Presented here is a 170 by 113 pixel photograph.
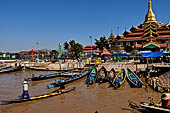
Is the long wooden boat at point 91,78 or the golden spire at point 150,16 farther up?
the golden spire at point 150,16

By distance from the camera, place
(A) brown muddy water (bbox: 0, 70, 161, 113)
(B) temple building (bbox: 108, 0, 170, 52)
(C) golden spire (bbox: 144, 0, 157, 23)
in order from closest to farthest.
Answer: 1. (A) brown muddy water (bbox: 0, 70, 161, 113)
2. (B) temple building (bbox: 108, 0, 170, 52)
3. (C) golden spire (bbox: 144, 0, 157, 23)

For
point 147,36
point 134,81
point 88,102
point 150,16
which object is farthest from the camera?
point 150,16

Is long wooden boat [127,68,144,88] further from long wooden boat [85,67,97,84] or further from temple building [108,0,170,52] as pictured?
temple building [108,0,170,52]

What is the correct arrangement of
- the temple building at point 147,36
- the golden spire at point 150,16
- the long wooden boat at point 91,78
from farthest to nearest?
1. the golden spire at point 150,16
2. the temple building at point 147,36
3. the long wooden boat at point 91,78

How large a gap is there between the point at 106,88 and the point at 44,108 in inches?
312

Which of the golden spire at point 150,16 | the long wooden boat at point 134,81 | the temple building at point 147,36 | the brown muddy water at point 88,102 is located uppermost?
the golden spire at point 150,16

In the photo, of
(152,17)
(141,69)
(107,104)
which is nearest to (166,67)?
(141,69)

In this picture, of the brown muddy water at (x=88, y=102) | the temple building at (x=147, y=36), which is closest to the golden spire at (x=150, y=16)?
the temple building at (x=147, y=36)

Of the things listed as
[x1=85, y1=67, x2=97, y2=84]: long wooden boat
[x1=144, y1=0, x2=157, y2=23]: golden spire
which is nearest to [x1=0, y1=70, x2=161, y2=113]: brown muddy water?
[x1=85, y1=67, x2=97, y2=84]: long wooden boat

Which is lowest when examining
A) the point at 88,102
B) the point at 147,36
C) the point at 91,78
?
the point at 88,102

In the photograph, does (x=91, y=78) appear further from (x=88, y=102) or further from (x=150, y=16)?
(x=150, y=16)

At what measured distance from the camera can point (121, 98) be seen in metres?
14.9

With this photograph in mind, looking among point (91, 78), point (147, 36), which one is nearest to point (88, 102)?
point (91, 78)

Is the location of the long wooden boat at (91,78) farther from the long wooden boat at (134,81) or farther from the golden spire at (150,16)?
the golden spire at (150,16)
